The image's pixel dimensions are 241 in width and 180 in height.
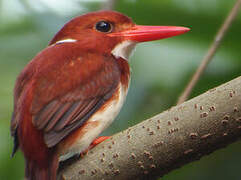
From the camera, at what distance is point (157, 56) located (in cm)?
346

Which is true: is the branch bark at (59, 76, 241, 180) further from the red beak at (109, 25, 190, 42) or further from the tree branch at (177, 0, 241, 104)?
the red beak at (109, 25, 190, 42)

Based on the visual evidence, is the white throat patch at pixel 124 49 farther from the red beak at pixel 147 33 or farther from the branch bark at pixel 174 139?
the branch bark at pixel 174 139

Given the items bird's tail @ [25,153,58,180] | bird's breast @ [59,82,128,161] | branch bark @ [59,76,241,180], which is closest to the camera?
branch bark @ [59,76,241,180]

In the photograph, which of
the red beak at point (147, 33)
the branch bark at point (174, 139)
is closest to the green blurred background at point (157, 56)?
the red beak at point (147, 33)

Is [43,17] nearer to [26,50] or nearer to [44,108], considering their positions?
[26,50]

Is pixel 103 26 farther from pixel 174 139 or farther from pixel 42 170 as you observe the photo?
pixel 174 139

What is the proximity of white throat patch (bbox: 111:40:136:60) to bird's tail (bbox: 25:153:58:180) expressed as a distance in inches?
29.7

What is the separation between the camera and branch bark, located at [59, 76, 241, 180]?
173 cm

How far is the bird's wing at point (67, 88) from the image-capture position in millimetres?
2096

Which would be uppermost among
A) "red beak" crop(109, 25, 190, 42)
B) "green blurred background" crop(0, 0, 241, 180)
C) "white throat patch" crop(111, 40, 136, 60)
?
"red beak" crop(109, 25, 190, 42)

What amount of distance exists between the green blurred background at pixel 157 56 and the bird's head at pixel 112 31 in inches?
16.3

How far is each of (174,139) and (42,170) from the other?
0.62 metres

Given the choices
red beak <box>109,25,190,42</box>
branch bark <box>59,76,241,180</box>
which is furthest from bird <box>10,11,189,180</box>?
branch bark <box>59,76,241,180</box>

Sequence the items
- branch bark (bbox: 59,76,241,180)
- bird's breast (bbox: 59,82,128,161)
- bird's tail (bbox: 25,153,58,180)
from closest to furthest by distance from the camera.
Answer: branch bark (bbox: 59,76,241,180), bird's tail (bbox: 25,153,58,180), bird's breast (bbox: 59,82,128,161)
